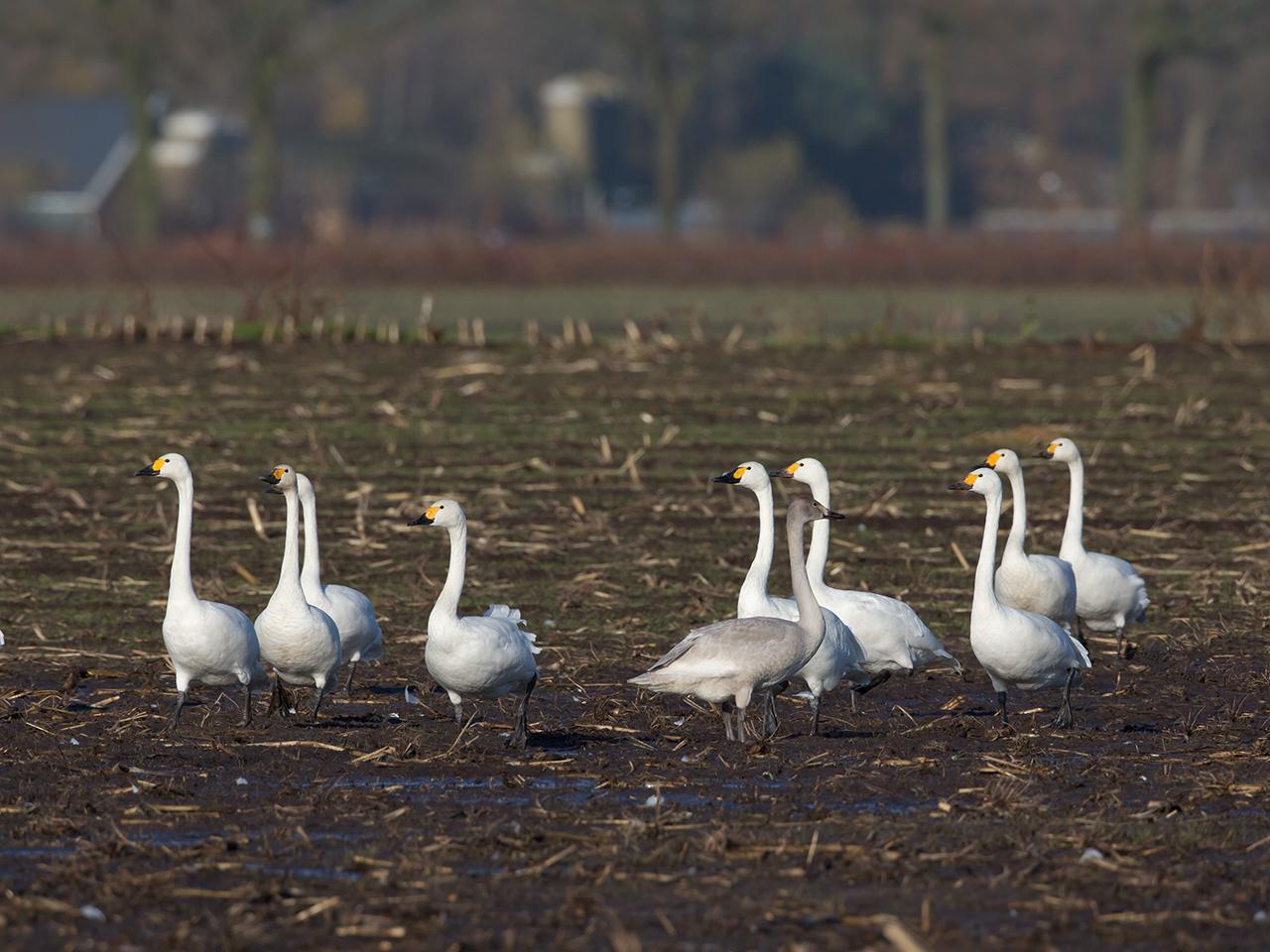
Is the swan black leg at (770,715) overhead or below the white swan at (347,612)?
below

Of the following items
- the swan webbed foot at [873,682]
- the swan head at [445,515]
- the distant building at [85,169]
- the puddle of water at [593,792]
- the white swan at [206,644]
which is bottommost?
the swan webbed foot at [873,682]

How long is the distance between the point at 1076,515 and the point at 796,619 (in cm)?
311

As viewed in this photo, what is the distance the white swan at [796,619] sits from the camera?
10445 mm

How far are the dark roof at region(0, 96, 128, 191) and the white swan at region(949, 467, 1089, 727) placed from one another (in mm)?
74474

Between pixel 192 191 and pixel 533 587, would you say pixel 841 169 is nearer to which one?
pixel 192 191

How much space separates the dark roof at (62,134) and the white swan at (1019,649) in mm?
74474

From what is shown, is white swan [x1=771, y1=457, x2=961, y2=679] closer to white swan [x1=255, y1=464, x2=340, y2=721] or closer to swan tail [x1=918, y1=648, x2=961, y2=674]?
swan tail [x1=918, y1=648, x2=961, y2=674]

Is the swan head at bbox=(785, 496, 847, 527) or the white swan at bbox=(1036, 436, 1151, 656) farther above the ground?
the swan head at bbox=(785, 496, 847, 527)

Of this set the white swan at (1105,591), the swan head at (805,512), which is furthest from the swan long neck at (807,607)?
the white swan at (1105,591)

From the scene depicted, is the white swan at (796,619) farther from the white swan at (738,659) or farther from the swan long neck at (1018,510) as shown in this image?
the swan long neck at (1018,510)

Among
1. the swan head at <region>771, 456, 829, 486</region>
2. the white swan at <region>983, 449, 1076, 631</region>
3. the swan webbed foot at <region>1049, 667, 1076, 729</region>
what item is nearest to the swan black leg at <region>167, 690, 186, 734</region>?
the swan head at <region>771, 456, 829, 486</region>

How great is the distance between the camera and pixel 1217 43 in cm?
4947

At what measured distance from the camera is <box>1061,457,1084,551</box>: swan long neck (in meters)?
13.1

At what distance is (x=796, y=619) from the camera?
36.6 feet
